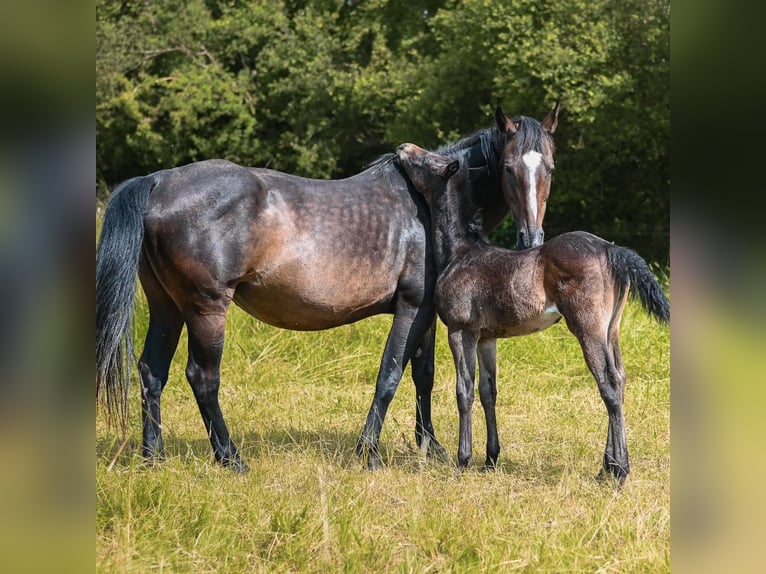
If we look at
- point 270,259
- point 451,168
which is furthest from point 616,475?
point 270,259

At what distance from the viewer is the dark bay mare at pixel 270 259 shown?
4.49m

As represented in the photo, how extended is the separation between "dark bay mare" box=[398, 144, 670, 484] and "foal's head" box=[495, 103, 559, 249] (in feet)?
0.60

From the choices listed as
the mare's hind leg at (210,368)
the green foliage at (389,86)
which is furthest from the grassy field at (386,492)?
the green foliage at (389,86)

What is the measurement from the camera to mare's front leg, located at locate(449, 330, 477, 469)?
15.1ft

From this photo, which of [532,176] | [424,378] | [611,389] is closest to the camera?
[611,389]

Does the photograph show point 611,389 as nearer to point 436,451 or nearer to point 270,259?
point 436,451

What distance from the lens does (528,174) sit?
4535mm

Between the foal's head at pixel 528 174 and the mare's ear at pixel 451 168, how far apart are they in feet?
1.08

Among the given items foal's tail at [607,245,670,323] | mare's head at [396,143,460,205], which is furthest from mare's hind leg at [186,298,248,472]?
foal's tail at [607,245,670,323]

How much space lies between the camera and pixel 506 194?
472 cm

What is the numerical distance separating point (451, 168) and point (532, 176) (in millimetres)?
568

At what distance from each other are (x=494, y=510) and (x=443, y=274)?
1444 millimetres
